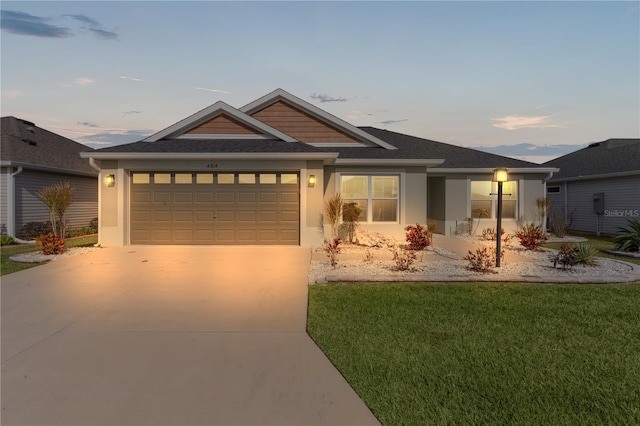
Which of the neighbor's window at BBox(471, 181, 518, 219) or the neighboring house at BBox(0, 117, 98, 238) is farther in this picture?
the neighbor's window at BBox(471, 181, 518, 219)

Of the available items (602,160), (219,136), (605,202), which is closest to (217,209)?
(219,136)

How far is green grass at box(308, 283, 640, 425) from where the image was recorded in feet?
10.1

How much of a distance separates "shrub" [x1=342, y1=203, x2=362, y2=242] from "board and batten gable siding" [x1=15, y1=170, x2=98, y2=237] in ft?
43.5

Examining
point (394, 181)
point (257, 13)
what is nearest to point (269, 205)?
point (394, 181)

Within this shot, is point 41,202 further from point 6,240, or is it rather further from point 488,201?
point 488,201

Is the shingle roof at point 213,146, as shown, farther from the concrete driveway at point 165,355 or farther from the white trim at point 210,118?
the concrete driveway at point 165,355

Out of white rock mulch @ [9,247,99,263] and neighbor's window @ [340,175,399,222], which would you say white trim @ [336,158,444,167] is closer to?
neighbor's window @ [340,175,399,222]

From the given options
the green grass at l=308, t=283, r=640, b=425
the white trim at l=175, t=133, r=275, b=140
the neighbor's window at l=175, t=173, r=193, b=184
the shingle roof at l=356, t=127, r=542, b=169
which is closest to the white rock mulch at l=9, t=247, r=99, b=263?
the neighbor's window at l=175, t=173, r=193, b=184

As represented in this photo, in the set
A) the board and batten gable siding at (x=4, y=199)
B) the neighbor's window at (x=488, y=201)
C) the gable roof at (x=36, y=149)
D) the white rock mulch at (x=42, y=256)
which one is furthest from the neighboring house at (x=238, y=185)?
the board and batten gable siding at (x=4, y=199)

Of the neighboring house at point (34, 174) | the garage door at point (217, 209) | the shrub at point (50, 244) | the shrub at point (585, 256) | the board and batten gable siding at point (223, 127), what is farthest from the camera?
the neighboring house at point (34, 174)

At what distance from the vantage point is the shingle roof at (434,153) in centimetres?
1509

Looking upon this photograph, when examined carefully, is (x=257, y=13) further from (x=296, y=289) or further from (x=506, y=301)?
(x=506, y=301)

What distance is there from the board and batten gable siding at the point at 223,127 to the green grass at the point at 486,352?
976 cm

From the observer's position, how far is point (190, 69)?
1517 cm
